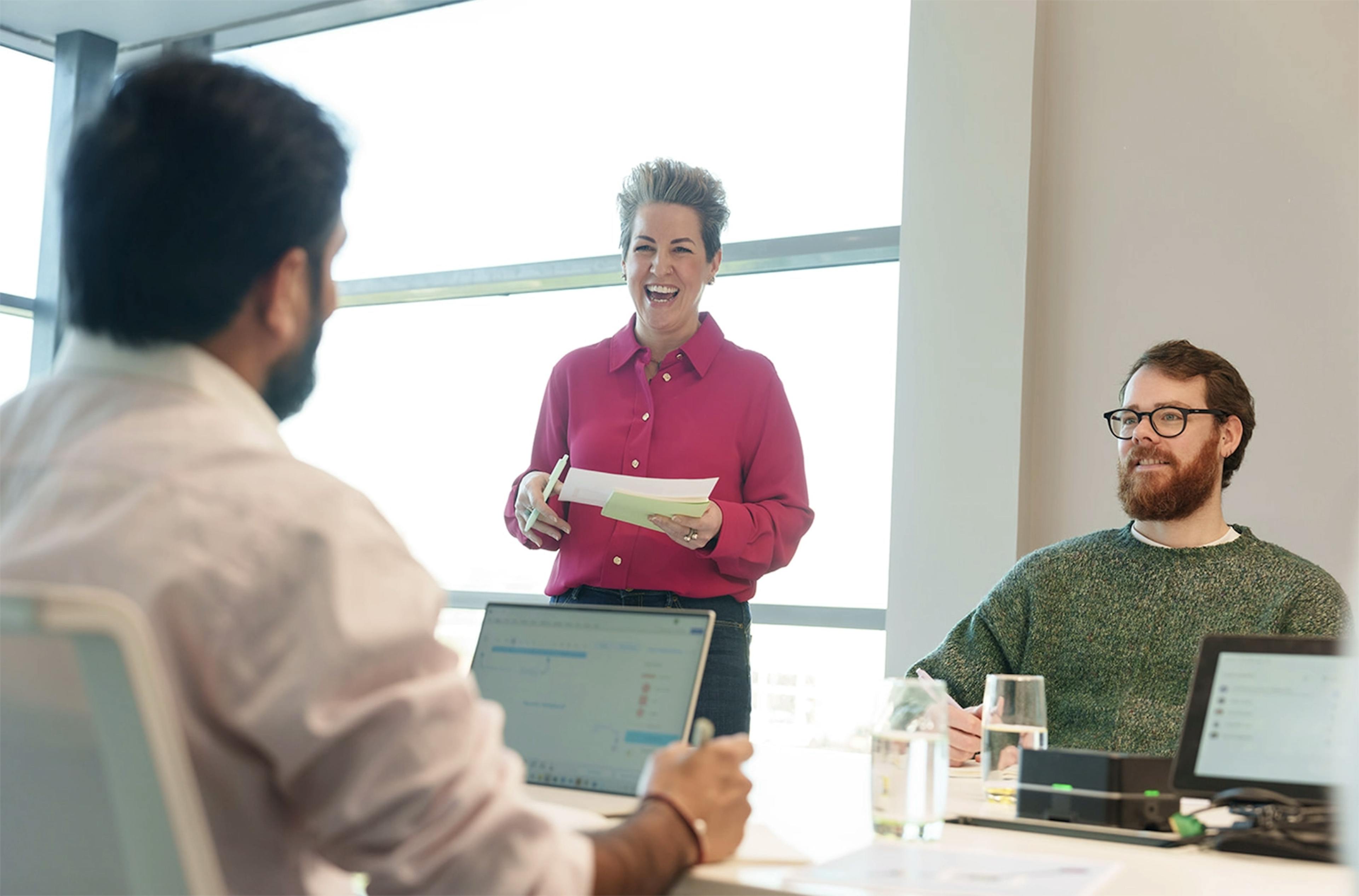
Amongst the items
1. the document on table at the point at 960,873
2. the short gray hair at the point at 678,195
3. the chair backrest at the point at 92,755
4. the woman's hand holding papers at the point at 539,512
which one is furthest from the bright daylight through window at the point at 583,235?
the chair backrest at the point at 92,755

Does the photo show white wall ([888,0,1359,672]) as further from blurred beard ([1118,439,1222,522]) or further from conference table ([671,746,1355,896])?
conference table ([671,746,1355,896])

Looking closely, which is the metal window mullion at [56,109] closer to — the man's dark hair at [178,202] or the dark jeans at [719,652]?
the dark jeans at [719,652]

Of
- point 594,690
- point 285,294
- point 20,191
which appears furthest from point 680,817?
point 20,191

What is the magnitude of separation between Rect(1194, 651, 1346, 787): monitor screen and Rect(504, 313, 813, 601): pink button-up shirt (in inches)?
49.8

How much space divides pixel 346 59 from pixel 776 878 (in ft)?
16.5

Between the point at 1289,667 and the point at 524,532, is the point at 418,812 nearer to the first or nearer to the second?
the point at 1289,667

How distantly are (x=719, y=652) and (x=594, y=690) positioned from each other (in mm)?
1130

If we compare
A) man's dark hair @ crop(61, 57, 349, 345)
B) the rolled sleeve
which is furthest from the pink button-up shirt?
man's dark hair @ crop(61, 57, 349, 345)

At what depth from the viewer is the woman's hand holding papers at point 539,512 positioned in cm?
262

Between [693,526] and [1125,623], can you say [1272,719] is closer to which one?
[1125,623]

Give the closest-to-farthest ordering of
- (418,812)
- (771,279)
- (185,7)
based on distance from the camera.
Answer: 1. (418,812)
2. (771,279)
3. (185,7)

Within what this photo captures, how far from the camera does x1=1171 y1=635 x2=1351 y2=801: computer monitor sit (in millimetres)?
1379

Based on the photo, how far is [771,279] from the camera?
4488 millimetres

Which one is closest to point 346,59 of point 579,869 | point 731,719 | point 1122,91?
point 1122,91
